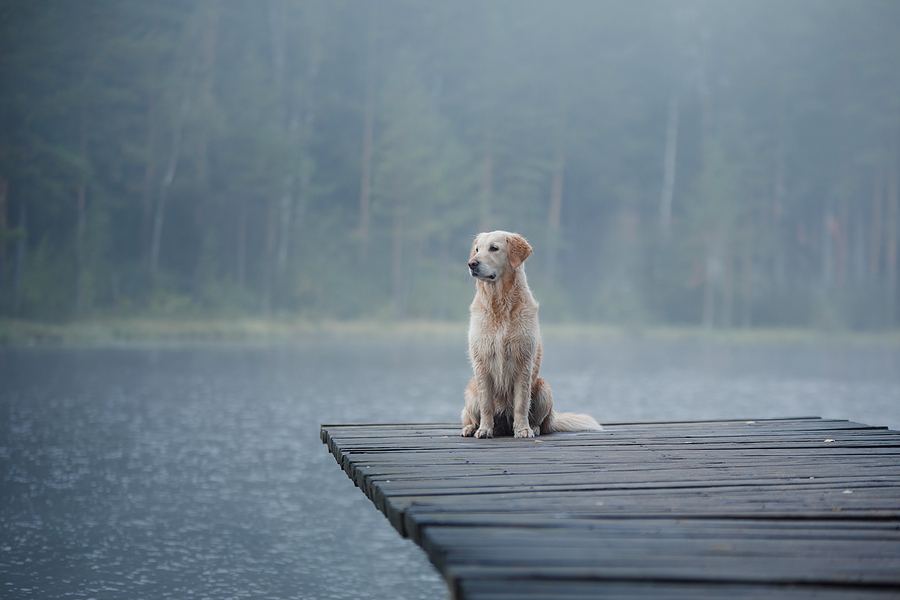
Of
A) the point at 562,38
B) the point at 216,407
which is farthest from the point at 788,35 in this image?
the point at 216,407

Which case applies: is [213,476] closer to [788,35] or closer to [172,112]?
[172,112]

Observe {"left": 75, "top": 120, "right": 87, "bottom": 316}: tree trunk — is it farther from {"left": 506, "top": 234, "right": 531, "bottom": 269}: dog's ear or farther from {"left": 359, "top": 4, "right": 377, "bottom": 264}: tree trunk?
{"left": 506, "top": 234, "right": 531, "bottom": 269}: dog's ear

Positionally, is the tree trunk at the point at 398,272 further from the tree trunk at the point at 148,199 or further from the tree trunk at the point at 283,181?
the tree trunk at the point at 148,199

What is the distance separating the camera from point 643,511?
291cm

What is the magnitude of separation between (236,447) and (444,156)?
26257 millimetres

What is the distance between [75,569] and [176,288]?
22.4 meters

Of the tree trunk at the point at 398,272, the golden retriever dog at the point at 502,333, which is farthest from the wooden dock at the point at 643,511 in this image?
the tree trunk at the point at 398,272

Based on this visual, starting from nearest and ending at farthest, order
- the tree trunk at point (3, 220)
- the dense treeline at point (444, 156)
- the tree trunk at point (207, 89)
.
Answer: the tree trunk at point (3, 220), the dense treeline at point (444, 156), the tree trunk at point (207, 89)

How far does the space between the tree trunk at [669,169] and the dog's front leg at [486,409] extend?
122ft

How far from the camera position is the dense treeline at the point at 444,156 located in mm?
27438

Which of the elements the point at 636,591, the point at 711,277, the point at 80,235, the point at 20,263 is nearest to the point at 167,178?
the point at 80,235

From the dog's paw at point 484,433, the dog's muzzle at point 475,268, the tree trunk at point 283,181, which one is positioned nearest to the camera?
the dog's muzzle at point 475,268

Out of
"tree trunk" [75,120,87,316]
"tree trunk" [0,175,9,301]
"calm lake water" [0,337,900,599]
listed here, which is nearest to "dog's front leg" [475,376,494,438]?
"calm lake water" [0,337,900,599]

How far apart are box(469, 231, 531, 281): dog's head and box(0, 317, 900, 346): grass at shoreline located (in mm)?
21005
